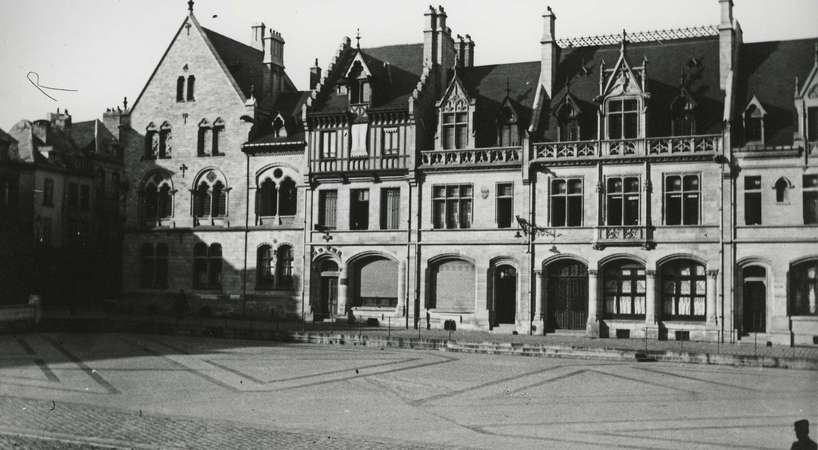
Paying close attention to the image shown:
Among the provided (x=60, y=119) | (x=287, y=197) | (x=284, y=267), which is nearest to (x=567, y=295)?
(x=284, y=267)

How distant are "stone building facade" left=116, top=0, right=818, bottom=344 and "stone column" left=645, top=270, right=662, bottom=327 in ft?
0.31

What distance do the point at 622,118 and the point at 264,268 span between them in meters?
21.2

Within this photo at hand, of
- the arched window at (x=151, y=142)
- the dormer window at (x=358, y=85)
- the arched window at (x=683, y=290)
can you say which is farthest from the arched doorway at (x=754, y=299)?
the arched window at (x=151, y=142)

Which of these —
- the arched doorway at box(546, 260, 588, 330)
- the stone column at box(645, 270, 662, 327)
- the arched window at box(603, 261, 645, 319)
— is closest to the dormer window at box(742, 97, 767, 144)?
the stone column at box(645, 270, 662, 327)

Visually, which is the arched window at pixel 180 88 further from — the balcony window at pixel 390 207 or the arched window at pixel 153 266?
the balcony window at pixel 390 207

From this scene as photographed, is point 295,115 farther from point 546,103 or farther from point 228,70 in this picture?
point 546,103

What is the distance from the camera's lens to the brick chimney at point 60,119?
201ft

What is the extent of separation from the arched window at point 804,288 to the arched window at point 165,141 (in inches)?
1359

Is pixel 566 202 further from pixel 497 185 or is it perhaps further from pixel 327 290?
pixel 327 290

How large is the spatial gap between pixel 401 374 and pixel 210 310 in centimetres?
2411

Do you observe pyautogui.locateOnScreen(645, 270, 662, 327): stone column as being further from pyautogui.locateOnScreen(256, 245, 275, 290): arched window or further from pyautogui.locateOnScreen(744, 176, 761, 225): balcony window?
pyautogui.locateOnScreen(256, 245, 275, 290): arched window

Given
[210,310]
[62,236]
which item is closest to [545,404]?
[210,310]

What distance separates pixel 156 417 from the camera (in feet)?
59.0

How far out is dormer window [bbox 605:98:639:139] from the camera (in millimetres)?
37219
